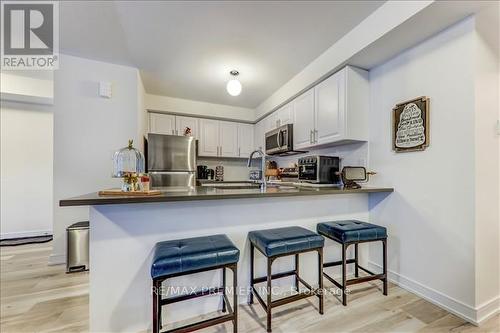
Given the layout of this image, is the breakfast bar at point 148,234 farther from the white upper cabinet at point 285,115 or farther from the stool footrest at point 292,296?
the white upper cabinet at point 285,115

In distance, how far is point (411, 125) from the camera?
1892 millimetres

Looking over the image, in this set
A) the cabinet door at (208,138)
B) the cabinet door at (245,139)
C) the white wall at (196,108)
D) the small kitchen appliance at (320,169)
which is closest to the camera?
the small kitchen appliance at (320,169)

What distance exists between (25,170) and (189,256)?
4.27m

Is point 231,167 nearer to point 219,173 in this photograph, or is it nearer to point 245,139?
point 219,173

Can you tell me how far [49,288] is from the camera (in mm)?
1938

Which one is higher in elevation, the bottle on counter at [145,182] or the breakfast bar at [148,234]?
the bottle on counter at [145,182]

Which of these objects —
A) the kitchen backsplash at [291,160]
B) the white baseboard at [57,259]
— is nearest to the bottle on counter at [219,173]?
the kitchen backsplash at [291,160]

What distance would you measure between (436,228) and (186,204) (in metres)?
2.04

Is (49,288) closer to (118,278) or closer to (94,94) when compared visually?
(118,278)

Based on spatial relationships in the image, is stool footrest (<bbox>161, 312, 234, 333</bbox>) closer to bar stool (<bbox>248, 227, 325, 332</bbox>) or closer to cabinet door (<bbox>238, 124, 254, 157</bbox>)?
bar stool (<bbox>248, 227, 325, 332</bbox>)

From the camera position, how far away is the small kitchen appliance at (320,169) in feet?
7.87

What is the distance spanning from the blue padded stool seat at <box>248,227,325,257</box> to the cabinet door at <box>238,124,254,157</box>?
118 inches

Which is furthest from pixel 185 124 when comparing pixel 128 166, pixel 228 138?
pixel 128 166

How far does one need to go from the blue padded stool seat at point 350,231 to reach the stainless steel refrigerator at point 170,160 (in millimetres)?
2277
